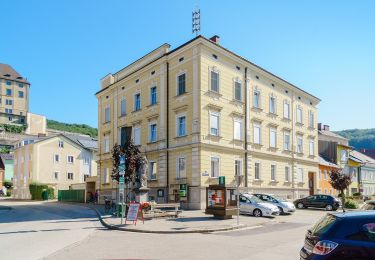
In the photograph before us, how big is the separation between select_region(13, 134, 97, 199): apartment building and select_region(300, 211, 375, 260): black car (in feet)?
196

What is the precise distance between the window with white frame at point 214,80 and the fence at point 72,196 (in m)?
24.6

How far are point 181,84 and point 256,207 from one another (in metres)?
11.7

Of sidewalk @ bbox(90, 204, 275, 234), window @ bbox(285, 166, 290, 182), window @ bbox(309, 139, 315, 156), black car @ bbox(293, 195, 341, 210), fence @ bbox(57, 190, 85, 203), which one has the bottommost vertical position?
fence @ bbox(57, 190, 85, 203)

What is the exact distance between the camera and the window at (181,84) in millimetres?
30719

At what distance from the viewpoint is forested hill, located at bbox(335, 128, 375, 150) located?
107 m

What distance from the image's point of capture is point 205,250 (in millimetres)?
12141

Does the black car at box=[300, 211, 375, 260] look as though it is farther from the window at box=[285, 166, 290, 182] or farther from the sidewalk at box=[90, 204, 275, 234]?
the window at box=[285, 166, 290, 182]

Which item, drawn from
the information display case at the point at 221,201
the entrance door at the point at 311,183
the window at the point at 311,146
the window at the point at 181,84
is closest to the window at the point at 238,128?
the window at the point at 181,84

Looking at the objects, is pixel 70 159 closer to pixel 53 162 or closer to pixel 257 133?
pixel 53 162

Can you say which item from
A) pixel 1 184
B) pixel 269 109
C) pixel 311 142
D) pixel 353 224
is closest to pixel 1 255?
pixel 353 224

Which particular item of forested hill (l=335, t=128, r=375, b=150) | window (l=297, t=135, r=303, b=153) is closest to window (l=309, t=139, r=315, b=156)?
window (l=297, t=135, r=303, b=153)

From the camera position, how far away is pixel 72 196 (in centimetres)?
4928

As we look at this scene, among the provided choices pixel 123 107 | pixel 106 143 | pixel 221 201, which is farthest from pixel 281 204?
pixel 106 143

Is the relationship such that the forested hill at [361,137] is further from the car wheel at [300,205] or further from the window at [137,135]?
the window at [137,135]
